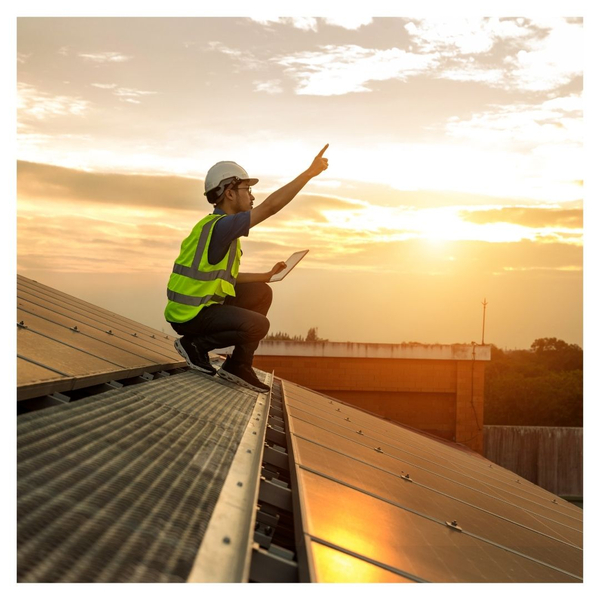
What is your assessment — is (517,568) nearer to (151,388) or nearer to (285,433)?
(285,433)

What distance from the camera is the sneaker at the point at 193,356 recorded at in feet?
17.4

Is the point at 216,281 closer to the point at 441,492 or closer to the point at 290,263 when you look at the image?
the point at 290,263

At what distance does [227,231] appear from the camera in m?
4.64

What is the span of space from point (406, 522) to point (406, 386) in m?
11.9

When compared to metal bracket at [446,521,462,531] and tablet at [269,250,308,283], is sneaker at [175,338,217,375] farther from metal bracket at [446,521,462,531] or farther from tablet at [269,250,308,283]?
metal bracket at [446,521,462,531]

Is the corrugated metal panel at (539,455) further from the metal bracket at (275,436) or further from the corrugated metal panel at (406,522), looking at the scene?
the metal bracket at (275,436)

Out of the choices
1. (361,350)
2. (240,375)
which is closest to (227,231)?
(240,375)

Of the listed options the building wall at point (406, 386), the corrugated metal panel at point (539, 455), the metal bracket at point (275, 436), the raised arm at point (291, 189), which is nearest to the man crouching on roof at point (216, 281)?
the raised arm at point (291, 189)

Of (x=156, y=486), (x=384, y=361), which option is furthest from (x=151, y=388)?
(x=384, y=361)

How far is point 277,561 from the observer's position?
1835 millimetres

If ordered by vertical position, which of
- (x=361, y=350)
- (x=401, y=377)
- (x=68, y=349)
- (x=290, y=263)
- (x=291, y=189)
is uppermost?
(x=291, y=189)

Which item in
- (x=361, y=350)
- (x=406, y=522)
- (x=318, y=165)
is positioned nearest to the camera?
(x=406, y=522)

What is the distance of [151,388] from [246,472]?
1582 millimetres

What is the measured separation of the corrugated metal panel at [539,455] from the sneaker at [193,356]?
12465mm
